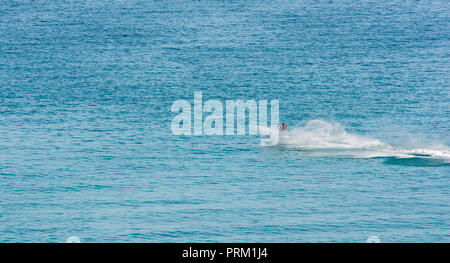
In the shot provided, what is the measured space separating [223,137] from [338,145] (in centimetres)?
1923

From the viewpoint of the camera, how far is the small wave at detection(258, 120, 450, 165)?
104275 mm

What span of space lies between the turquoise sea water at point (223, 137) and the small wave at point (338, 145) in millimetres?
360

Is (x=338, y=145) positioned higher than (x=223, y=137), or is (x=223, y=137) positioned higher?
(x=223, y=137)

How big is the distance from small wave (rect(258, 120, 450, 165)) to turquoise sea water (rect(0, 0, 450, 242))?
0.36 m

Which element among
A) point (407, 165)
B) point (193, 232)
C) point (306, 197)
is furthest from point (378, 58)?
point (193, 232)

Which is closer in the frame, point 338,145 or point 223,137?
point 338,145

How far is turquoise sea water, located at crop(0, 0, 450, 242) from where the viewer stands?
3196 inches

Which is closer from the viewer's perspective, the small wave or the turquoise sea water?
the turquoise sea water

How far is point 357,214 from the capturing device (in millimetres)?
83062

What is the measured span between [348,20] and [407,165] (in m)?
96.1

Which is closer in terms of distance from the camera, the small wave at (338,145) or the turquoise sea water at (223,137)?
the turquoise sea water at (223,137)

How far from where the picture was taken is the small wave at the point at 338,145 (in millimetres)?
104275

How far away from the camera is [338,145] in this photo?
110 meters
